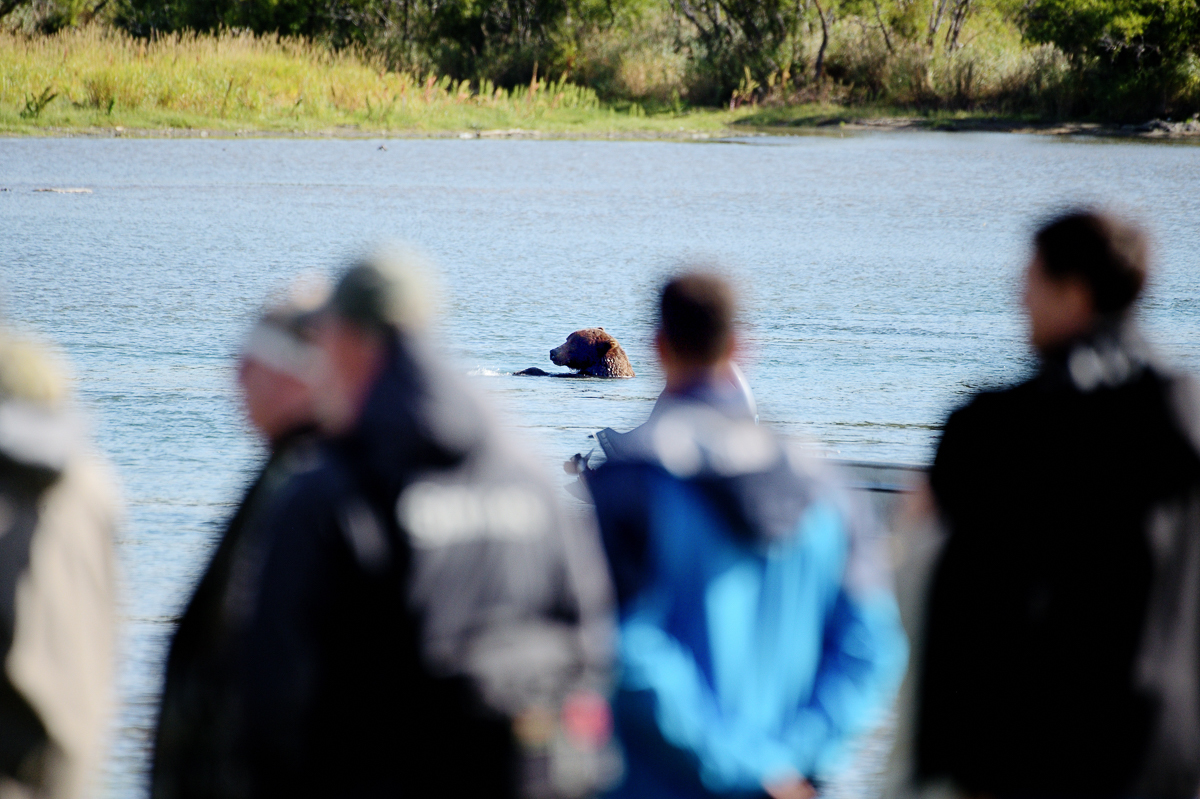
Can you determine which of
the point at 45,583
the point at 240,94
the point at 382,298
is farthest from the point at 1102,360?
the point at 240,94

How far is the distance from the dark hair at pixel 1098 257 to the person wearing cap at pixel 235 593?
114cm

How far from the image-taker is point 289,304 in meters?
2.30

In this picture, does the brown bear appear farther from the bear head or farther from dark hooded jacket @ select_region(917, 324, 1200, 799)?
dark hooded jacket @ select_region(917, 324, 1200, 799)

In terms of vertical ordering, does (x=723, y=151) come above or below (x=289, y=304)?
below

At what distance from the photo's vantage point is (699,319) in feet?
8.05

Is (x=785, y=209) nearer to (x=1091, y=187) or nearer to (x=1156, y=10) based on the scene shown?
(x=1091, y=187)

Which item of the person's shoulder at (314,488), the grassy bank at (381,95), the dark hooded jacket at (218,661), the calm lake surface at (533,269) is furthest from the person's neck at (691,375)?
the grassy bank at (381,95)

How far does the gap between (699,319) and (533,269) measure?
13436mm

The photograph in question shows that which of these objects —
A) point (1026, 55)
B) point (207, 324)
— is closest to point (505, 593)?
point (207, 324)

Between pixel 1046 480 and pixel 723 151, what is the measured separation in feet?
108

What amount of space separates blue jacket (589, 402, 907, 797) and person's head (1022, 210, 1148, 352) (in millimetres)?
435

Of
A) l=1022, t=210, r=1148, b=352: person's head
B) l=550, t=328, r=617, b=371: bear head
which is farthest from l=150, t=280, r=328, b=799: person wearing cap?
l=550, t=328, r=617, b=371: bear head

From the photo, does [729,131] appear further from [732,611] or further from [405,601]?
[405,601]

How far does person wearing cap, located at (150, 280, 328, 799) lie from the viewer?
1.89 meters
